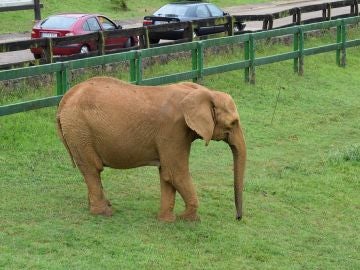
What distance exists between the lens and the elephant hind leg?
10719 millimetres

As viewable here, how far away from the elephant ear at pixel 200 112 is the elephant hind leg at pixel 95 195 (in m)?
1.26

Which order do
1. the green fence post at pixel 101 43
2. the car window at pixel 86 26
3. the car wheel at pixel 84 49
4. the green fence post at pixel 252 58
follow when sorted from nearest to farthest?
1. the green fence post at pixel 101 43
2. the green fence post at pixel 252 58
3. the car wheel at pixel 84 49
4. the car window at pixel 86 26

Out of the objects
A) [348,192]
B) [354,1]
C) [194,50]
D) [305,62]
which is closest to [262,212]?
[348,192]

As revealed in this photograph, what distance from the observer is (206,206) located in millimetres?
11602

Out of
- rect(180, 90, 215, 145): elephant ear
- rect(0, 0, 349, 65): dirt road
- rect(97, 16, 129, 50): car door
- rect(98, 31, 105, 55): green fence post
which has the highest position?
rect(180, 90, 215, 145): elephant ear

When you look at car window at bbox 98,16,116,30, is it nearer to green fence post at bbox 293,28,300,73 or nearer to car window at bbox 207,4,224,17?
car window at bbox 207,4,224,17

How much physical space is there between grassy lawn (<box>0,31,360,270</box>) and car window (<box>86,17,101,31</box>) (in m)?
8.04

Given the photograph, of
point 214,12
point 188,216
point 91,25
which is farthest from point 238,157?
point 214,12

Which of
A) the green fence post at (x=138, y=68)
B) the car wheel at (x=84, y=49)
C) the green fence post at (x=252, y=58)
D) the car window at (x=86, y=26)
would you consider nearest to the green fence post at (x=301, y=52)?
the green fence post at (x=252, y=58)

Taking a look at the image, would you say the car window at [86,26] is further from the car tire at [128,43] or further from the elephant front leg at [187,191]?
the elephant front leg at [187,191]

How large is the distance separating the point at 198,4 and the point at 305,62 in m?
7.38

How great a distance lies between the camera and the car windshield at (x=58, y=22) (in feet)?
81.5

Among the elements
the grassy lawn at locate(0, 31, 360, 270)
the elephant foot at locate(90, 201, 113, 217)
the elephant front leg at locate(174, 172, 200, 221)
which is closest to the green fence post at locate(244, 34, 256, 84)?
the grassy lawn at locate(0, 31, 360, 270)

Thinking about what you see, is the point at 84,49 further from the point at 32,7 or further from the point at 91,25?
the point at 32,7
